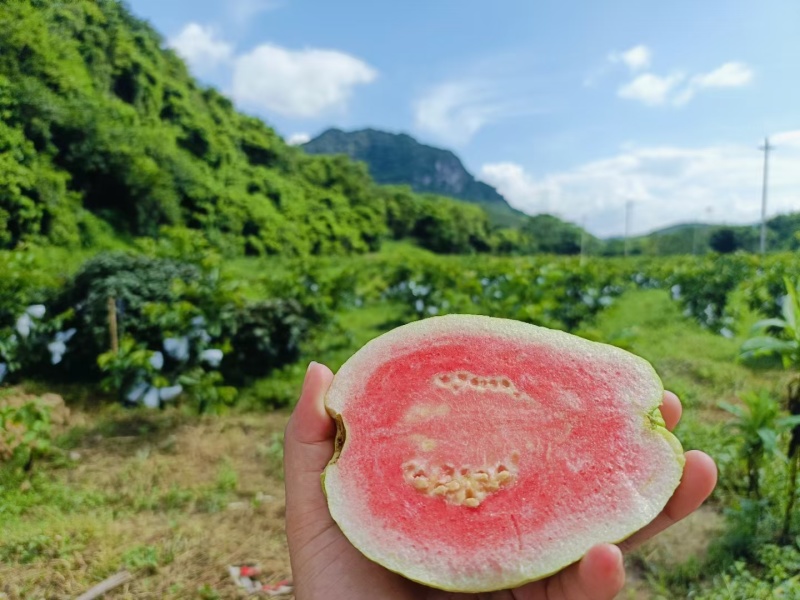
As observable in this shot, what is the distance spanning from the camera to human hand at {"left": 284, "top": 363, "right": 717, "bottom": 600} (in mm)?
813

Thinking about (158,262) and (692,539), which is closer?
(692,539)

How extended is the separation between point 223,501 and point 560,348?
6.56 feet

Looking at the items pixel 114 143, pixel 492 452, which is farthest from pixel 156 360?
pixel 492 452

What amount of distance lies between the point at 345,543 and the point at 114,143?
3.61 metres

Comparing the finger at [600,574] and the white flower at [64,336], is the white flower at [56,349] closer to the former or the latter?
the white flower at [64,336]

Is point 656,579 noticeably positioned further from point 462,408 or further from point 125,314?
point 125,314

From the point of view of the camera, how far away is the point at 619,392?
102 centimetres

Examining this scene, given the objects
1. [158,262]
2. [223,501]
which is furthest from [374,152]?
[223,501]

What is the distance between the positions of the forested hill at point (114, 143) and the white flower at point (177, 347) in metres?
0.93

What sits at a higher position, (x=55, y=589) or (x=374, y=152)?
(x=374, y=152)

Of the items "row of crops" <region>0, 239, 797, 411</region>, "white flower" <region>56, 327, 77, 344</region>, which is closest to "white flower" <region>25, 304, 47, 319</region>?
"row of crops" <region>0, 239, 797, 411</region>

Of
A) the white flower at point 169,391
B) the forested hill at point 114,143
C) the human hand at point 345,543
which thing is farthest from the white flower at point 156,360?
the human hand at point 345,543

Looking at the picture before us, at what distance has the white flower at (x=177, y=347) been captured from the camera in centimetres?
340

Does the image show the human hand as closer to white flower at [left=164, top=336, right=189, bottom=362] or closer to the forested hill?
white flower at [left=164, top=336, right=189, bottom=362]
